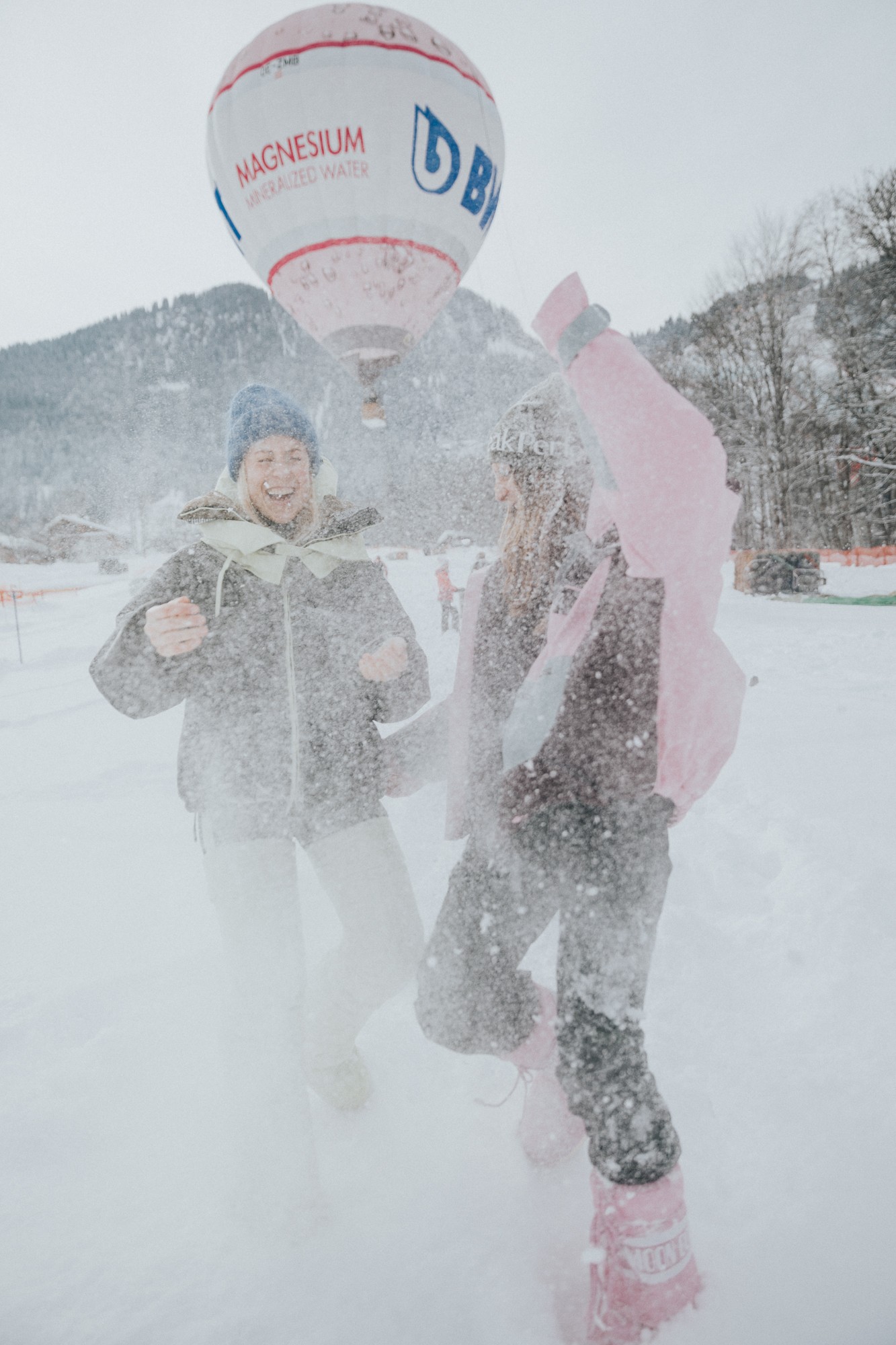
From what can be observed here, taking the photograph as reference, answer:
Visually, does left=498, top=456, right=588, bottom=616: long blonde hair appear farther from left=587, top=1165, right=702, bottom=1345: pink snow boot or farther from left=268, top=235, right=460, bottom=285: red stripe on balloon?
left=268, top=235, right=460, bottom=285: red stripe on balloon

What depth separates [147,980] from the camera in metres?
2.43

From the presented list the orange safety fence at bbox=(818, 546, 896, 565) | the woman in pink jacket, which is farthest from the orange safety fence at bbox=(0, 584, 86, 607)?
the orange safety fence at bbox=(818, 546, 896, 565)

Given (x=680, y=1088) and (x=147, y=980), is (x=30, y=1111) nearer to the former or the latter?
(x=147, y=980)

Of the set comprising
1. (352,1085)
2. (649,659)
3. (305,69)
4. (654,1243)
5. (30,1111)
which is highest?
(305,69)

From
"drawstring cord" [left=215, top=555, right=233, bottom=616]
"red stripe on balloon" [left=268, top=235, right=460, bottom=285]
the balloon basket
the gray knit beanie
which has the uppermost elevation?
"red stripe on balloon" [left=268, top=235, right=460, bottom=285]

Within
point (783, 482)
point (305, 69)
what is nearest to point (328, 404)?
point (783, 482)

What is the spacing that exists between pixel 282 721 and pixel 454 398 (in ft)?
351

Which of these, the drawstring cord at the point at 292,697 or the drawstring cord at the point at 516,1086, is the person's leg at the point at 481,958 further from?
the drawstring cord at the point at 292,697

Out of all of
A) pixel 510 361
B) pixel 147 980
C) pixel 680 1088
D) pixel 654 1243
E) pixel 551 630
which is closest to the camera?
pixel 654 1243

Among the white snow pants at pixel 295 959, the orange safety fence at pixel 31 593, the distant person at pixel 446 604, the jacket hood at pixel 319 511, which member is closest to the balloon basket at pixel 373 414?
the jacket hood at pixel 319 511

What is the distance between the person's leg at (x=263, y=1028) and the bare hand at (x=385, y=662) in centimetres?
51

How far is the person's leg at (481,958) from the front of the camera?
4.81 ft

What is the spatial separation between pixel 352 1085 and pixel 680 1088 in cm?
91

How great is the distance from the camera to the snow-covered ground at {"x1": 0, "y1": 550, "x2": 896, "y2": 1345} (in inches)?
54.2
